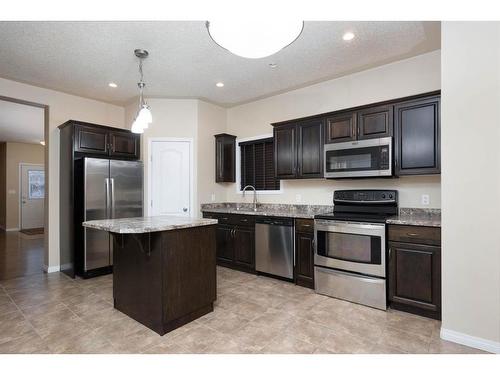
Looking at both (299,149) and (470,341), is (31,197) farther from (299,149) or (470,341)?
(470,341)

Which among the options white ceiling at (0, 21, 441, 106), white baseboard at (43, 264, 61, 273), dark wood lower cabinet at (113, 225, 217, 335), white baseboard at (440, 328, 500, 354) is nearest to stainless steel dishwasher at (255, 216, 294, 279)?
dark wood lower cabinet at (113, 225, 217, 335)

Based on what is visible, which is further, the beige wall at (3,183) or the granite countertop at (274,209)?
the beige wall at (3,183)

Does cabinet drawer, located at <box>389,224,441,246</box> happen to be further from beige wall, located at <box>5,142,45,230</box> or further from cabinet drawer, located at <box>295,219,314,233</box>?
beige wall, located at <box>5,142,45,230</box>

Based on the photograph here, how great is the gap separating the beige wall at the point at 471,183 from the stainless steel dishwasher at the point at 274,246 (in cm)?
170

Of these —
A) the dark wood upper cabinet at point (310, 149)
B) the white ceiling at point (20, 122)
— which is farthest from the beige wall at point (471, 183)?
the white ceiling at point (20, 122)

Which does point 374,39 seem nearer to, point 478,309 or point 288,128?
point 288,128

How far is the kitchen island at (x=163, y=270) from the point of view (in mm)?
2293

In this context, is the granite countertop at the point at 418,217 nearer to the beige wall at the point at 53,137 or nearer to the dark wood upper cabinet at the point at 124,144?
the dark wood upper cabinet at the point at 124,144

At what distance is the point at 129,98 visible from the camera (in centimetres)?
454

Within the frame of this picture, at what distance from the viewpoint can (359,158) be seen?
128 inches

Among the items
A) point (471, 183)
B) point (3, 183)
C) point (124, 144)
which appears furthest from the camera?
point (3, 183)

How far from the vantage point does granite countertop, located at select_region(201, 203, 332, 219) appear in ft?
12.0

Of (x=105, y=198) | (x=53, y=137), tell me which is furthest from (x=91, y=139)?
(x=105, y=198)

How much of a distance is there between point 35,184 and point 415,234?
34.2 ft
